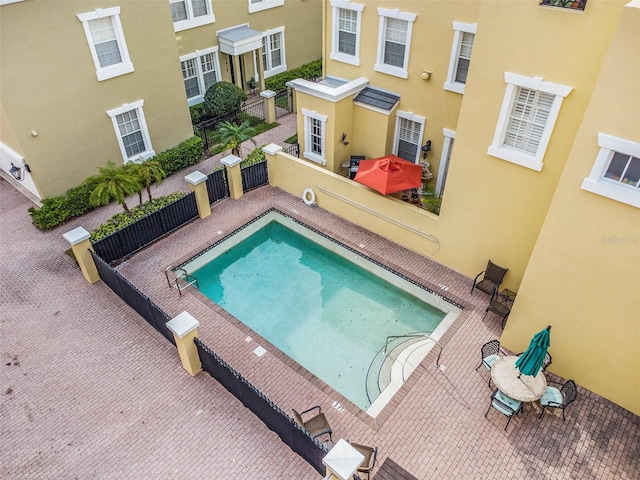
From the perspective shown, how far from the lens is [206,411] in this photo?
11.9 m

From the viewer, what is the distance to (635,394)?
37.1 ft

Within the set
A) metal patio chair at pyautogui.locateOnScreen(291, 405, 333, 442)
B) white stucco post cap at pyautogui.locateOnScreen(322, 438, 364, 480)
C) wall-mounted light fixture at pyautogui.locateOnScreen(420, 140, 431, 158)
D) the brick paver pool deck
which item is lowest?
the brick paver pool deck

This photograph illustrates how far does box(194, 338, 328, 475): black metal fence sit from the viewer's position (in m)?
10.1

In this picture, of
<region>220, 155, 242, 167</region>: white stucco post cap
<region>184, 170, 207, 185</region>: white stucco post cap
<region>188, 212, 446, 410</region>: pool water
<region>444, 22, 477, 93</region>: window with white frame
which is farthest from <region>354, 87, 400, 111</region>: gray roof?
<region>184, 170, 207, 185</region>: white stucco post cap

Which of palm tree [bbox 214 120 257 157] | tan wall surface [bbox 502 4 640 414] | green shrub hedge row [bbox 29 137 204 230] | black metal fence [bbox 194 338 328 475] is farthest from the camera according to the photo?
palm tree [bbox 214 120 257 157]

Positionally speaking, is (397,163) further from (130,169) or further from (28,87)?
(28,87)

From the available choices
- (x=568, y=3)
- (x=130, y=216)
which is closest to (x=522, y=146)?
(x=568, y=3)

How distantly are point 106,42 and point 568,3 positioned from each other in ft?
52.2

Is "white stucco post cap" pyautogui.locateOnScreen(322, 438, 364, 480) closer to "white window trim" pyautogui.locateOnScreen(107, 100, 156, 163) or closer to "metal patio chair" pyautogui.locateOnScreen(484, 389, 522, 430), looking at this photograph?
"metal patio chair" pyautogui.locateOnScreen(484, 389, 522, 430)

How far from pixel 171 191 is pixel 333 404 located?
12.4 metres

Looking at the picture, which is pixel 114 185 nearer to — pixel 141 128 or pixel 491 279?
pixel 141 128

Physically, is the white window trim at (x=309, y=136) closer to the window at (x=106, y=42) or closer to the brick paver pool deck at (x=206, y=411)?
the window at (x=106, y=42)

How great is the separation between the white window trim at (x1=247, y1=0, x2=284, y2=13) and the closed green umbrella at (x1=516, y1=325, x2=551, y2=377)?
23.0 meters

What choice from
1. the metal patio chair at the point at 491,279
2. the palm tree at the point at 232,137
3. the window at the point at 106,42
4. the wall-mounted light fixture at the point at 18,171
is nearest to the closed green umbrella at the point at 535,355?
the metal patio chair at the point at 491,279
